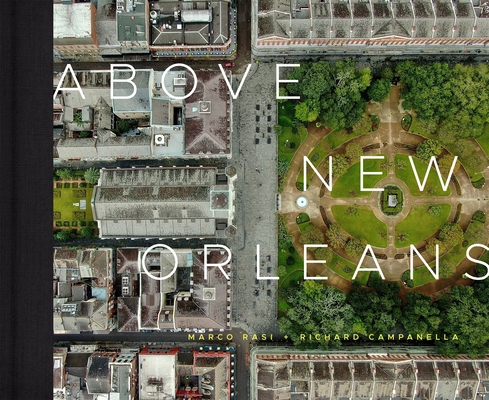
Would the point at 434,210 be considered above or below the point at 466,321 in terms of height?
above

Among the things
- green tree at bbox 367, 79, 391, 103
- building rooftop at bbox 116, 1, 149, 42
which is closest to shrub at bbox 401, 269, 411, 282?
green tree at bbox 367, 79, 391, 103

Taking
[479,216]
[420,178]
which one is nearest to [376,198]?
[420,178]

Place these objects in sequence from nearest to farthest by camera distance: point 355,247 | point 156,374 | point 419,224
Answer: point 156,374, point 355,247, point 419,224

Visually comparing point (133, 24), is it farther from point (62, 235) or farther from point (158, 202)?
point (62, 235)

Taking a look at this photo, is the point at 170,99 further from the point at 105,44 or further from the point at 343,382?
the point at 343,382
